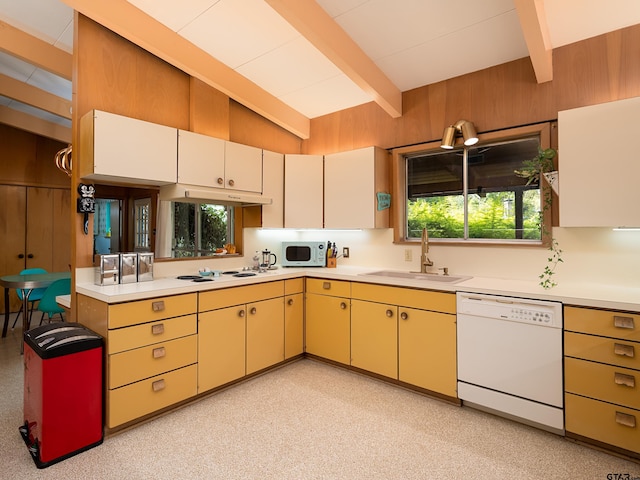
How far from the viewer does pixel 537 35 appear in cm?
219

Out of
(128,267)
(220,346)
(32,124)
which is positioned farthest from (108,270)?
(32,124)

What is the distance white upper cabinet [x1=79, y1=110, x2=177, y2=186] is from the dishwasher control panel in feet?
8.16

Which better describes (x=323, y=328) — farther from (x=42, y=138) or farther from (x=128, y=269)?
(x=42, y=138)

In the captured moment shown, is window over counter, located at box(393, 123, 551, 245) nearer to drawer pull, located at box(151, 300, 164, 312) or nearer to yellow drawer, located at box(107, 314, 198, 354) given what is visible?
yellow drawer, located at box(107, 314, 198, 354)

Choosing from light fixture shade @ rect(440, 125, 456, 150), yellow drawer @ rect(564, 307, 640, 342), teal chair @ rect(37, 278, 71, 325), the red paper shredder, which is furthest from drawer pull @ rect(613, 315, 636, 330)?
teal chair @ rect(37, 278, 71, 325)

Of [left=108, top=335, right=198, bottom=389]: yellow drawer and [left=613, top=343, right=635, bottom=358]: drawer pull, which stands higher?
[left=613, top=343, right=635, bottom=358]: drawer pull

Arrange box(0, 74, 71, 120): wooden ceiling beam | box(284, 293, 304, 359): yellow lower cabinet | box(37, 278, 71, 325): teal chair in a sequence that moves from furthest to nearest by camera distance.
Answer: box(0, 74, 71, 120): wooden ceiling beam, box(37, 278, 71, 325): teal chair, box(284, 293, 304, 359): yellow lower cabinet

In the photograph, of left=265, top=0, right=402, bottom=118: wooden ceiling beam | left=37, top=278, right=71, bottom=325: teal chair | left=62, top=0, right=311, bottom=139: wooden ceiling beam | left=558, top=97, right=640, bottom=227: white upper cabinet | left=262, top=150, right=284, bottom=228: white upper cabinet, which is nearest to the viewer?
left=558, top=97, right=640, bottom=227: white upper cabinet

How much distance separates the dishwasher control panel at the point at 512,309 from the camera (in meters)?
2.15

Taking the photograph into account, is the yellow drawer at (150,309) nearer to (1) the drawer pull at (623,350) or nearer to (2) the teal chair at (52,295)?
(2) the teal chair at (52,295)

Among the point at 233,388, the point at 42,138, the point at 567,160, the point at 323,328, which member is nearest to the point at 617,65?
the point at 567,160

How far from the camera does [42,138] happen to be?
19.7 ft

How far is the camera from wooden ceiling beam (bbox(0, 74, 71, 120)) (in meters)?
4.16

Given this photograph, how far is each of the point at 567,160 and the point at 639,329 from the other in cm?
113
